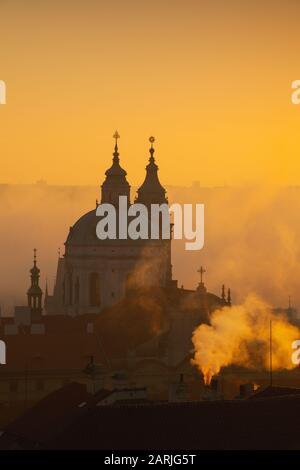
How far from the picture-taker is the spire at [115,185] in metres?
161

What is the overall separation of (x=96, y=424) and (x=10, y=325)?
166 feet

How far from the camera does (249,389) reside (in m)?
103

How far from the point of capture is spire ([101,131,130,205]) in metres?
161

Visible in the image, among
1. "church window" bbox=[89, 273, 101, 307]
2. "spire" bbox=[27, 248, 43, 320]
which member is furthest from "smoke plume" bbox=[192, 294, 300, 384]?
"church window" bbox=[89, 273, 101, 307]

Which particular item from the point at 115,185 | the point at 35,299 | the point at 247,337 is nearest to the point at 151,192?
the point at 115,185

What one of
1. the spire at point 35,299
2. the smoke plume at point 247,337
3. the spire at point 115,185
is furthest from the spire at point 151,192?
the smoke plume at point 247,337

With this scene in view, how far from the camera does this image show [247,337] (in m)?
129

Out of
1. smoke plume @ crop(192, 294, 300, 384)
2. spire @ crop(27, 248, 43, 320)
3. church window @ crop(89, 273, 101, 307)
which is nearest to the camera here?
smoke plume @ crop(192, 294, 300, 384)

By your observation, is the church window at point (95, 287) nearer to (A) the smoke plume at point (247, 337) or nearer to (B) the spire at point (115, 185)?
(B) the spire at point (115, 185)

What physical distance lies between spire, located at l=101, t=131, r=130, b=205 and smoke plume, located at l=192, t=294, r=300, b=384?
88.8ft

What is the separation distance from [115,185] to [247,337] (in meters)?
35.1

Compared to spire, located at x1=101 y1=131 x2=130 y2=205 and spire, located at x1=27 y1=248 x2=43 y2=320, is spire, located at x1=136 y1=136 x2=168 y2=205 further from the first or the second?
spire, located at x1=27 y1=248 x2=43 y2=320

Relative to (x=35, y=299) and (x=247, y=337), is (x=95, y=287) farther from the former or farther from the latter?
(x=247, y=337)

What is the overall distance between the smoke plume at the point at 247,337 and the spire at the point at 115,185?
2708cm
